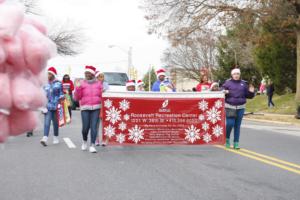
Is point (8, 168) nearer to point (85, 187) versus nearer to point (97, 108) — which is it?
point (85, 187)

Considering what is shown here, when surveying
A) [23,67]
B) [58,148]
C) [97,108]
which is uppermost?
[23,67]

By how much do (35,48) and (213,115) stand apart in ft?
A: 31.1

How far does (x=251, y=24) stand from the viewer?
87.1 ft

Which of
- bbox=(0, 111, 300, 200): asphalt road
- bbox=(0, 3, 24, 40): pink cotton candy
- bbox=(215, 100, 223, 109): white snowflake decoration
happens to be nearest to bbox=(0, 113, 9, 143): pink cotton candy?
bbox=(0, 3, 24, 40): pink cotton candy

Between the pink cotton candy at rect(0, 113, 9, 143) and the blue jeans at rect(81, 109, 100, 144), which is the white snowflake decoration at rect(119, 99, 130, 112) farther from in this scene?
the pink cotton candy at rect(0, 113, 9, 143)

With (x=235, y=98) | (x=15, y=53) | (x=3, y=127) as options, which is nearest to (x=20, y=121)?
(x=3, y=127)

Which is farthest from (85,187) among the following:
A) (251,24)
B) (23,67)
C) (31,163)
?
(251,24)

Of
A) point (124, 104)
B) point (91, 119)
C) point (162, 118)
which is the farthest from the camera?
point (162, 118)

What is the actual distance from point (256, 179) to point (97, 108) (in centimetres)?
417

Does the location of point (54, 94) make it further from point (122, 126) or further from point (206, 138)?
point (206, 138)

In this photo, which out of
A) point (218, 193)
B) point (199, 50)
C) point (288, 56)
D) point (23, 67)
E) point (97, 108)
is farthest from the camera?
point (199, 50)

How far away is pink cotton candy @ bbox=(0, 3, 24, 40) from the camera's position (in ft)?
6.09

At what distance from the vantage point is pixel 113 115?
36.2 feet

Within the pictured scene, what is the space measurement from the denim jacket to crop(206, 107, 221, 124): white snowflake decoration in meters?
3.27
